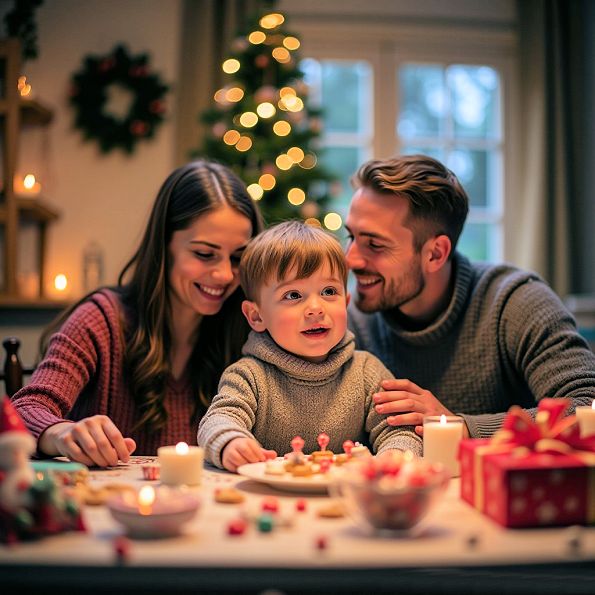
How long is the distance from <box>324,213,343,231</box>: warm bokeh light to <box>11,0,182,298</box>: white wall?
126cm

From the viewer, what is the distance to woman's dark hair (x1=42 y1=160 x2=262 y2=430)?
78.2 inches

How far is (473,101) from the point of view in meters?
5.35

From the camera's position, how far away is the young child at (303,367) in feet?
5.46

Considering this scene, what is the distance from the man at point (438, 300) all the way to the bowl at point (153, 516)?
3.73ft

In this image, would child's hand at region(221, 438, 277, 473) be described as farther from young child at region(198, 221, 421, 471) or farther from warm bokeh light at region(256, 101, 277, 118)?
warm bokeh light at region(256, 101, 277, 118)

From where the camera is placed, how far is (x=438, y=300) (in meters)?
2.29

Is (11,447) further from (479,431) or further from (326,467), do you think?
(479,431)

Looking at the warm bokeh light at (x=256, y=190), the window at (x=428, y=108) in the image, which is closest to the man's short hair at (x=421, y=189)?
the warm bokeh light at (x=256, y=190)

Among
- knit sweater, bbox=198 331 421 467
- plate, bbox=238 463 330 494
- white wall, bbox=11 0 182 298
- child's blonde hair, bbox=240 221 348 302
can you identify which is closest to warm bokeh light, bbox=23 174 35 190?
white wall, bbox=11 0 182 298

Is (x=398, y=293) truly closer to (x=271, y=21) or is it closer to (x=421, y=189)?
(x=421, y=189)

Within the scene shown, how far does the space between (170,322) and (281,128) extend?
2277 mm

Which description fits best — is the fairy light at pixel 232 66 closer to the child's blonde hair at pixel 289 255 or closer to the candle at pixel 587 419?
the child's blonde hair at pixel 289 255

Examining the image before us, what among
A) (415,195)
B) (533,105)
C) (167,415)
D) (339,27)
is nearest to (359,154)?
(339,27)

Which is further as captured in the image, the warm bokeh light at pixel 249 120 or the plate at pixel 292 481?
the warm bokeh light at pixel 249 120
